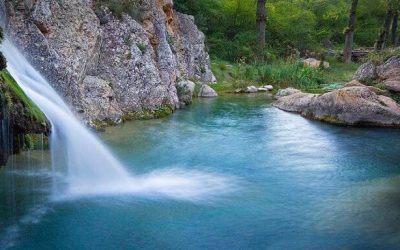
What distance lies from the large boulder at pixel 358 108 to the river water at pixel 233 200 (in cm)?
137

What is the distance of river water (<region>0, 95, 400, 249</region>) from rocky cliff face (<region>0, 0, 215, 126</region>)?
1.82 meters

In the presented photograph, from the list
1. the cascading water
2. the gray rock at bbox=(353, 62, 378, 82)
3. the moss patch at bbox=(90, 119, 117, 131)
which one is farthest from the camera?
the gray rock at bbox=(353, 62, 378, 82)

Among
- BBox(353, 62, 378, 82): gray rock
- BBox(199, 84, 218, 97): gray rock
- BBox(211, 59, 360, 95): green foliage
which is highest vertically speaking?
BBox(353, 62, 378, 82): gray rock

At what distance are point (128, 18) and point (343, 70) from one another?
67.8ft

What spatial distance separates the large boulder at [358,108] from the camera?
53.3 ft

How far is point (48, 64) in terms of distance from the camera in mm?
14188

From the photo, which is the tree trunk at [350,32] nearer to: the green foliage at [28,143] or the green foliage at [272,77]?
the green foliage at [272,77]

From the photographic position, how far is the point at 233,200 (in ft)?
28.7

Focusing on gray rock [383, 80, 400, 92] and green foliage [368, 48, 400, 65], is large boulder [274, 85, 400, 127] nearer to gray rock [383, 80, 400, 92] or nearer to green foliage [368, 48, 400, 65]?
gray rock [383, 80, 400, 92]

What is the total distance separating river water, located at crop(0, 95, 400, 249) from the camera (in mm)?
6996

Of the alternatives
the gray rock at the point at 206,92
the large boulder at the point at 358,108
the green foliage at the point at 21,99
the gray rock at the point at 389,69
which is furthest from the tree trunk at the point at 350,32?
the green foliage at the point at 21,99

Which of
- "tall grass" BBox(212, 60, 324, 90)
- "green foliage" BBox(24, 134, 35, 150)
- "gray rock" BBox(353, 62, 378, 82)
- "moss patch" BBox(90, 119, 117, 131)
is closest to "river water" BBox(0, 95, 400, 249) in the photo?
"green foliage" BBox(24, 134, 35, 150)

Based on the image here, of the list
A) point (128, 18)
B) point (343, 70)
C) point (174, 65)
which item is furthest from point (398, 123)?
point (343, 70)

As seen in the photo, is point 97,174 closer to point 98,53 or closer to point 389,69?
point 98,53
